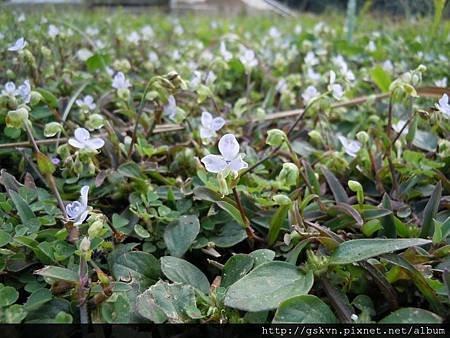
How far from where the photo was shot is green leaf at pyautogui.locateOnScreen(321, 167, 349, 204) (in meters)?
0.83

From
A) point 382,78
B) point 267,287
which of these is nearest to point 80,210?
point 267,287

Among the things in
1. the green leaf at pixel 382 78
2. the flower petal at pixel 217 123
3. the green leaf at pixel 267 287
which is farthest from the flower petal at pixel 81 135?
the green leaf at pixel 382 78

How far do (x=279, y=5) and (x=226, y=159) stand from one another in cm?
371

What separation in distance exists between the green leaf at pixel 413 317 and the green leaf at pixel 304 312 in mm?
64

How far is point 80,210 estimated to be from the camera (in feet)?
2.14

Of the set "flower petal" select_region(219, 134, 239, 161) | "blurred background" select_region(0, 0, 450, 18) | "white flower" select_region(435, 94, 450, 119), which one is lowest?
"blurred background" select_region(0, 0, 450, 18)

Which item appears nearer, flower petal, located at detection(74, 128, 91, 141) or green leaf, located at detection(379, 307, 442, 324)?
green leaf, located at detection(379, 307, 442, 324)

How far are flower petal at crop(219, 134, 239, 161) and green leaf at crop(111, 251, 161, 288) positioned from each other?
18cm

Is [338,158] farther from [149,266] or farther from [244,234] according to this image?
[149,266]

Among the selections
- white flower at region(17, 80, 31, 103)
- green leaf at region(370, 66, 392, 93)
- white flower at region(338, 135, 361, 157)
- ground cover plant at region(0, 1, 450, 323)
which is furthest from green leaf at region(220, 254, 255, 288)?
green leaf at region(370, 66, 392, 93)

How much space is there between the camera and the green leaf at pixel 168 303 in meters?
0.57

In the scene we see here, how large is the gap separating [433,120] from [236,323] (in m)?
0.52

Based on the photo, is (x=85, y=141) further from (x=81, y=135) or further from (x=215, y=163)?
(x=215, y=163)

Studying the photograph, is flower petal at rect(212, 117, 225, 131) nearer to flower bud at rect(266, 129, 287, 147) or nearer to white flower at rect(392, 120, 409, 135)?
flower bud at rect(266, 129, 287, 147)
